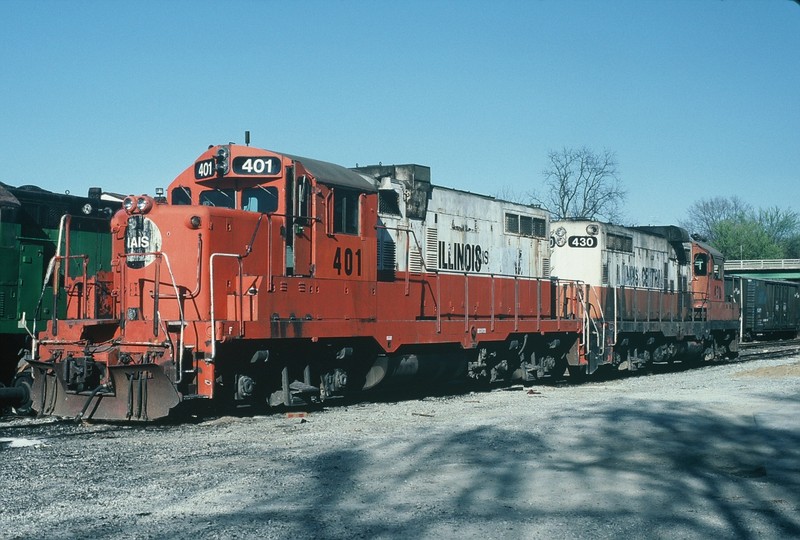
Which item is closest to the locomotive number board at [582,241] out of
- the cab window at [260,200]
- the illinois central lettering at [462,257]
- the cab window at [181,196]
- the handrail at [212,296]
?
the illinois central lettering at [462,257]

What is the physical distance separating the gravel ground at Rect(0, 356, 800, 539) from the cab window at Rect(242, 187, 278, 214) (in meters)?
2.81

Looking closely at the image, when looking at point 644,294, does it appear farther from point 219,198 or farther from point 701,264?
point 219,198

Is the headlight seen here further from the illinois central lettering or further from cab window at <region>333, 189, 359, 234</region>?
the illinois central lettering

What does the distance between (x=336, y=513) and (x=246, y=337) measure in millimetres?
5175

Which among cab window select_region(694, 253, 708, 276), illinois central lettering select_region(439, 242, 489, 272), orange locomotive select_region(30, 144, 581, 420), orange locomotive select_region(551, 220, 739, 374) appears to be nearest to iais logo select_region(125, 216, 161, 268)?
orange locomotive select_region(30, 144, 581, 420)

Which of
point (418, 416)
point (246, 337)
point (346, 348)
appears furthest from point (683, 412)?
point (246, 337)

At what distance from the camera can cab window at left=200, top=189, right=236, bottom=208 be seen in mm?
12164

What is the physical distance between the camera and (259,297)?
11.5 meters

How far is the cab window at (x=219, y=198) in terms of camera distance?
12.2m

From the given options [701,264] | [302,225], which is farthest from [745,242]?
[302,225]

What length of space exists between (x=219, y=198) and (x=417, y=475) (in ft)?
19.4

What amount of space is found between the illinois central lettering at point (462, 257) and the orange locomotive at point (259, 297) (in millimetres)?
251

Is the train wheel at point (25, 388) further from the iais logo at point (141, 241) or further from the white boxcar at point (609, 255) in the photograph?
the white boxcar at point (609, 255)

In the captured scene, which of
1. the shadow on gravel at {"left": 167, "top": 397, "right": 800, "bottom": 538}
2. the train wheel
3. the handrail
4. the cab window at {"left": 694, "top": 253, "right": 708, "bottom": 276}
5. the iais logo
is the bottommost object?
the shadow on gravel at {"left": 167, "top": 397, "right": 800, "bottom": 538}
